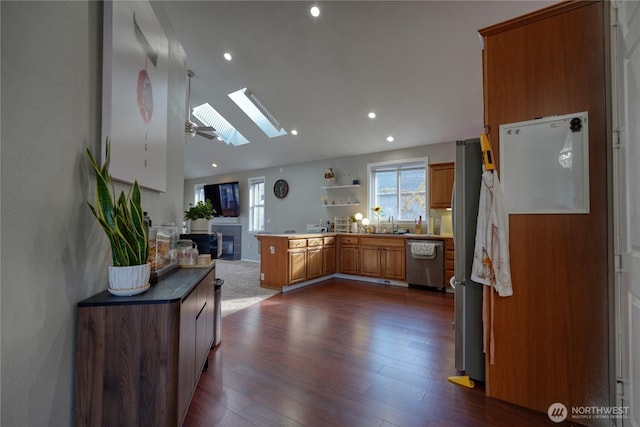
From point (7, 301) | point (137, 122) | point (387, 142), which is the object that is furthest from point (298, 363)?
point (387, 142)

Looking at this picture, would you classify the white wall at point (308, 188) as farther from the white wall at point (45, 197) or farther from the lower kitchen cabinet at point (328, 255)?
the white wall at point (45, 197)

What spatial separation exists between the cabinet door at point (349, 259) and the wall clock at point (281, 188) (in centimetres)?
247

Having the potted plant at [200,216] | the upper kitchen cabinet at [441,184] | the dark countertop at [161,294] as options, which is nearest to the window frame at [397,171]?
the upper kitchen cabinet at [441,184]

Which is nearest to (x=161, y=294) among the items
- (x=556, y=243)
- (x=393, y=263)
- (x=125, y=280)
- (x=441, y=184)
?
(x=125, y=280)

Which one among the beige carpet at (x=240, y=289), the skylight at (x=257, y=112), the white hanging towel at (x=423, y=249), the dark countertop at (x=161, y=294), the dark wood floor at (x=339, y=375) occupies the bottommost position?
the beige carpet at (x=240, y=289)

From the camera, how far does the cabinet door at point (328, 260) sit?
17.0ft

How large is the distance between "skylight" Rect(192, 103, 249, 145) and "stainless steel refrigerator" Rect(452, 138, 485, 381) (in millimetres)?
5065

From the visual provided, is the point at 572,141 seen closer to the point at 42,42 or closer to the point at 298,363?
the point at 298,363

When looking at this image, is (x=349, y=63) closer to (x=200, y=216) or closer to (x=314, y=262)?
(x=200, y=216)

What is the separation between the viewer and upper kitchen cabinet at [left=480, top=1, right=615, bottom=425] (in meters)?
1.49

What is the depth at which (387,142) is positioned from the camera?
5277 mm

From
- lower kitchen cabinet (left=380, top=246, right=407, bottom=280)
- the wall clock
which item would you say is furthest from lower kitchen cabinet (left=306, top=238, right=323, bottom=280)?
the wall clock

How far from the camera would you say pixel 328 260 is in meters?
5.30

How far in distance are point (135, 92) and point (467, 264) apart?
2.56 meters
